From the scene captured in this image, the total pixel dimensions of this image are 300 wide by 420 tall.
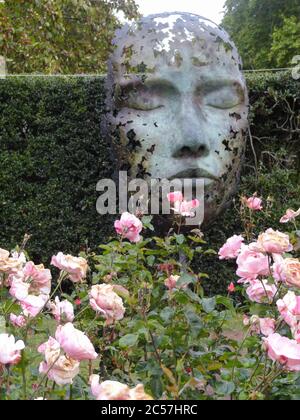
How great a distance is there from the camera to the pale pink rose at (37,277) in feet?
6.90

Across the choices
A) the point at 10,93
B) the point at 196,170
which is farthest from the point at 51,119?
the point at 196,170

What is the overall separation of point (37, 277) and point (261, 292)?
2.45 ft

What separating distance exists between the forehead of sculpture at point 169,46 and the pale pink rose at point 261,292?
3379 mm

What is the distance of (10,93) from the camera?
6.62 metres

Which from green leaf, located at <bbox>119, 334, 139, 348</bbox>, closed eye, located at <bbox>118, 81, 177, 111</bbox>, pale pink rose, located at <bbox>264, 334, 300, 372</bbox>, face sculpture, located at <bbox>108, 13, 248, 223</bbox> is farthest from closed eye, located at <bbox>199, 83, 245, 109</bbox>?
pale pink rose, located at <bbox>264, 334, 300, 372</bbox>

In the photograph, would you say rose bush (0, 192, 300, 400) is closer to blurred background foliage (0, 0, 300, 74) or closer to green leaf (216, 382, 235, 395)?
green leaf (216, 382, 235, 395)

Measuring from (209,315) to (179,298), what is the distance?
150mm

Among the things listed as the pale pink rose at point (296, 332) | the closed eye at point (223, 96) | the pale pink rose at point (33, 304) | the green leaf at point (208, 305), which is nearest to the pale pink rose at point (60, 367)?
the pale pink rose at point (33, 304)

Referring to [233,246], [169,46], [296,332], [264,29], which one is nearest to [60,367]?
[296,332]

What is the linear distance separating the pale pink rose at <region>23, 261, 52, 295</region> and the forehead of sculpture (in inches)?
134

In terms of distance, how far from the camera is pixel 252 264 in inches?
77.6

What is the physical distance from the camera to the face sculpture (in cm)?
515

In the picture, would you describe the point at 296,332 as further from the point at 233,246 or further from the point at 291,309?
the point at 233,246

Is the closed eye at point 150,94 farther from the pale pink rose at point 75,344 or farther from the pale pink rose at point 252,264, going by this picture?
the pale pink rose at point 75,344
